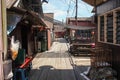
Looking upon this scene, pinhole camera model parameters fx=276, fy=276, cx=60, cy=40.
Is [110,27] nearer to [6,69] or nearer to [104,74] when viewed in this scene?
[104,74]

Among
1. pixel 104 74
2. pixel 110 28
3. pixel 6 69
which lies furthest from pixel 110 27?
pixel 6 69

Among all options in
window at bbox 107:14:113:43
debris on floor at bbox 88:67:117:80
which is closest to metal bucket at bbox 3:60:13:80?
debris on floor at bbox 88:67:117:80

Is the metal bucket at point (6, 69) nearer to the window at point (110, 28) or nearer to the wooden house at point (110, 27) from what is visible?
the wooden house at point (110, 27)

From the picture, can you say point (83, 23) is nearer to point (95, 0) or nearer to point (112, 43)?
point (95, 0)

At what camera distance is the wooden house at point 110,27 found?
929 centimetres

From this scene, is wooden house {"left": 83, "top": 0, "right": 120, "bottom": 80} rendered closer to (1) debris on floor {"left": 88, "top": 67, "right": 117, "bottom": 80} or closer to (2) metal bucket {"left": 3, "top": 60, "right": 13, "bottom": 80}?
(1) debris on floor {"left": 88, "top": 67, "right": 117, "bottom": 80}

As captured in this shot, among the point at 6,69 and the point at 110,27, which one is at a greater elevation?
the point at 110,27

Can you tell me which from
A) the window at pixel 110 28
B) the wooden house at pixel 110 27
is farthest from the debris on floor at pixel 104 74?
the window at pixel 110 28

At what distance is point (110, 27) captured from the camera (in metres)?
10.3

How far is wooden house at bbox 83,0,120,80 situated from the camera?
9.29 metres

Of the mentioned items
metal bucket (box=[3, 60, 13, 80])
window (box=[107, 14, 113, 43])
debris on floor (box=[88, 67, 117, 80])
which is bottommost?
debris on floor (box=[88, 67, 117, 80])

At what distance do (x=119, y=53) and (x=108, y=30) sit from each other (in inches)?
72.2

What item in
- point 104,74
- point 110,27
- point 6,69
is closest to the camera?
point 6,69

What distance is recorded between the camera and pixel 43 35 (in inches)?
1014
